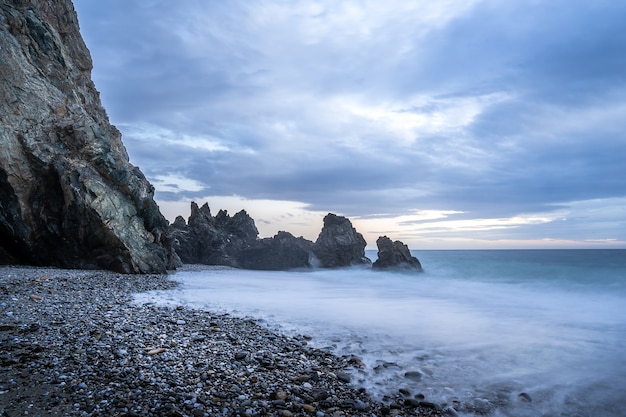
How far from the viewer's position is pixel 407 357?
7.66 meters

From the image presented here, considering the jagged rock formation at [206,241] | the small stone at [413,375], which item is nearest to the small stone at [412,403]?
the small stone at [413,375]

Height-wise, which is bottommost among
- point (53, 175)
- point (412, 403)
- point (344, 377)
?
point (412, 403)

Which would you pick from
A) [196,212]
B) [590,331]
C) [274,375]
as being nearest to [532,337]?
[590,331]

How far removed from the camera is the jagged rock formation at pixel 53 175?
16797 millimetres

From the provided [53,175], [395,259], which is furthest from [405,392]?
Answer: [395,259]

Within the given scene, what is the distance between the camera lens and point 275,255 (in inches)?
1671

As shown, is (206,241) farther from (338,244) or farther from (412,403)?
(412,403)

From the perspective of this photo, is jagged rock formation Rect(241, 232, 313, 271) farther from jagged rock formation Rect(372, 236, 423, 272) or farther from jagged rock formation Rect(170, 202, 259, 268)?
jagged rock formation Rect(372, 236, 423, 272)

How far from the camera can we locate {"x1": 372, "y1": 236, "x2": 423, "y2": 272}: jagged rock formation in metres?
41.8

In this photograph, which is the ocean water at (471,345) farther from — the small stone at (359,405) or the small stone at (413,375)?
the small stone at (359,405)

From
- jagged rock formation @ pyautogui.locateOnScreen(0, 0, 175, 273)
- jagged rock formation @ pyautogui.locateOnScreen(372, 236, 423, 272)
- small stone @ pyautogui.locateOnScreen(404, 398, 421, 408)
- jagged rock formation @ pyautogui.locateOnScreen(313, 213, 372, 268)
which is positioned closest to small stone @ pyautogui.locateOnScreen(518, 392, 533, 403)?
small stone @ pyautogui.locateOnScreen(404, 398, 421, 408)

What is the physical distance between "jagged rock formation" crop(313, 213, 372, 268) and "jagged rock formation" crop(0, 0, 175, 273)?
26558 millimetres

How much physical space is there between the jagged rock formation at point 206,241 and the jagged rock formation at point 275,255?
1000mm

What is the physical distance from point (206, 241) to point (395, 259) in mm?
21559
